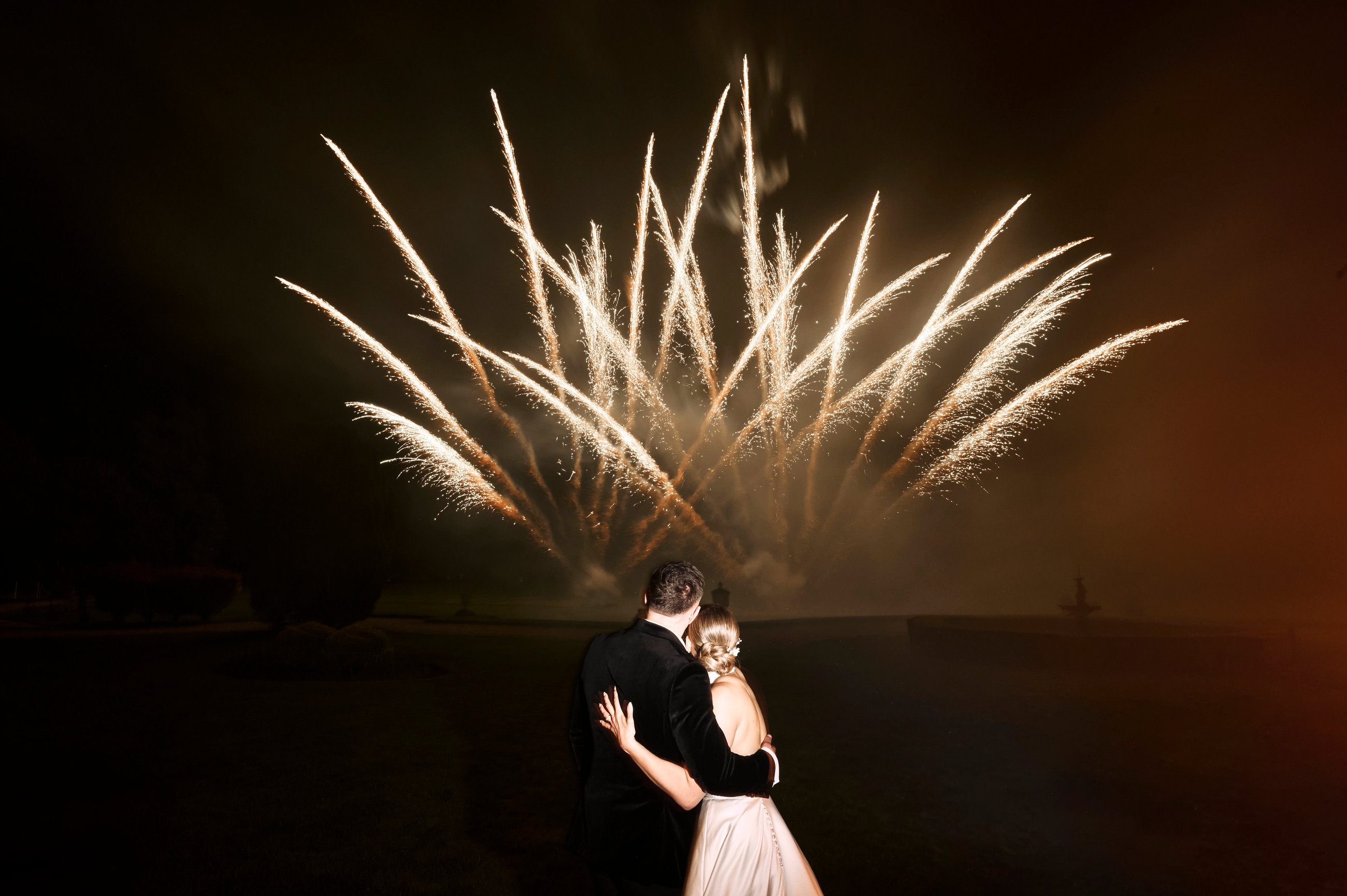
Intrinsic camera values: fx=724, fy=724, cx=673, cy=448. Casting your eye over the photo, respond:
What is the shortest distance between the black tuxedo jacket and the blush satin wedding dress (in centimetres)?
17

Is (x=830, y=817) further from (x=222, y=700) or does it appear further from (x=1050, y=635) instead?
(x=1050, y=635)

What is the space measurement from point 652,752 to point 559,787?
5826mm

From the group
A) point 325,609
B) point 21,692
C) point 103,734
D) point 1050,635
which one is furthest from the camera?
point 325,609

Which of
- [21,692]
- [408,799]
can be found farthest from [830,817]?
[21,692]

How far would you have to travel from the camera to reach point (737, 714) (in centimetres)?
329

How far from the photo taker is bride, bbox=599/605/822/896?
129 inches

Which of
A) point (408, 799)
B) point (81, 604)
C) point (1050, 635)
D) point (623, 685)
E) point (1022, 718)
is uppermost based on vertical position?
point (1050, 635)

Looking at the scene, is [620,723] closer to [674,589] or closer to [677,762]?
[677,762]

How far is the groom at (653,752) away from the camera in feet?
9.11

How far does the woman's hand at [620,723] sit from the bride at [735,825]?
7 cm

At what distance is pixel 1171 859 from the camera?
6098 millimetres

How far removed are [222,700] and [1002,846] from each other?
1207cm

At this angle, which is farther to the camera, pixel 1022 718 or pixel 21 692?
pixel 21 692

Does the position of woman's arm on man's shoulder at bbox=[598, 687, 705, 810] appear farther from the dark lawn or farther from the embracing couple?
the dark lawn
